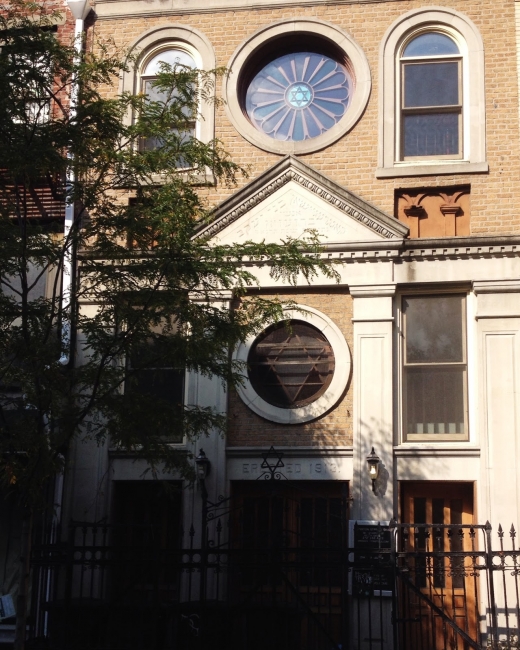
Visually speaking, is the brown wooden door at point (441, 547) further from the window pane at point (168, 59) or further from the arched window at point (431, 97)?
the window pane at point (168, 59)

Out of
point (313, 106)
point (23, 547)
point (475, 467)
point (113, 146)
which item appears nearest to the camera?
point (23, 547)

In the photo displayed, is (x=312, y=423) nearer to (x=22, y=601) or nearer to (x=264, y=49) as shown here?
(x=22, y=601)

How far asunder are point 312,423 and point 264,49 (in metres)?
6.39

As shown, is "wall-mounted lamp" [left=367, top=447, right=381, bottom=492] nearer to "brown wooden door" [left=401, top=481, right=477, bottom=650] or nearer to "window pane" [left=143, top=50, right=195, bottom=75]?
"brown wooden door" [left=401, top=481, right=477, bottom=650]

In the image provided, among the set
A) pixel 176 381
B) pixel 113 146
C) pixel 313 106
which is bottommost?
pixel 176 381

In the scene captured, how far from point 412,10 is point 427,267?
444 cm

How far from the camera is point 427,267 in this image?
1562 centimetres

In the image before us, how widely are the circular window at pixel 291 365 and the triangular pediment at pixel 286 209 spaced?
148 cm

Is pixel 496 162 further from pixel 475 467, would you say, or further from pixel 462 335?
pixel 475 467

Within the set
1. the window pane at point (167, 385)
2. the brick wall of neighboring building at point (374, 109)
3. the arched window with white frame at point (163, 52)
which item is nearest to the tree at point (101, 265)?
the window pane at point (167, 385)

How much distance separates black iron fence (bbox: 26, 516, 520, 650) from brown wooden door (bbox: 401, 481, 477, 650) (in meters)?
0.03

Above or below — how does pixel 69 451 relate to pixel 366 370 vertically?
below

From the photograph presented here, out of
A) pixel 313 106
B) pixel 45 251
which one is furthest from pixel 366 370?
pixel 45 251

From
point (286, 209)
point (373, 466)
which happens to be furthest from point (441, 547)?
point (286, 209)
